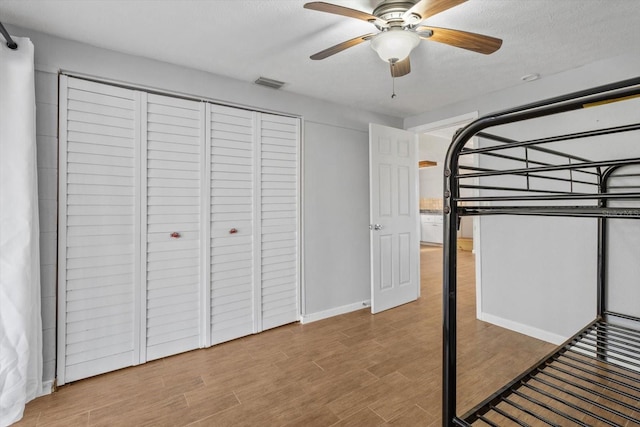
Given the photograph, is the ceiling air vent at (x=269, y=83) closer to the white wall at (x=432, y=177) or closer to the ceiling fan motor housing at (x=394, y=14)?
the ceiling fan motor housing at (x=394, y=14)

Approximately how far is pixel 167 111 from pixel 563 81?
3.21 meters

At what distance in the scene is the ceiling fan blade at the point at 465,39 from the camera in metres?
1.62

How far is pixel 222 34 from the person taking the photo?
2043 mm

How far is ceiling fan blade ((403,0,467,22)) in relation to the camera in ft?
4.68

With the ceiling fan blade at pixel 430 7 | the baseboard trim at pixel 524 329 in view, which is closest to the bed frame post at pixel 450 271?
the ceiling fan blade at pixel 430 7

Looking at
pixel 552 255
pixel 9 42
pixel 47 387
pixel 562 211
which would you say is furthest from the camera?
pixel 552 255

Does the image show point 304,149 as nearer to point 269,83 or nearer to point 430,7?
point 269,83

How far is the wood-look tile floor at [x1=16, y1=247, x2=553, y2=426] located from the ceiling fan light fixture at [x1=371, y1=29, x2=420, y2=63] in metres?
2.02

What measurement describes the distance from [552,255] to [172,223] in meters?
3.16

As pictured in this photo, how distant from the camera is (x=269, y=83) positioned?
2799mm

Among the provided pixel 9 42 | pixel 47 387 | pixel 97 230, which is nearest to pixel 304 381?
pixel 47 387

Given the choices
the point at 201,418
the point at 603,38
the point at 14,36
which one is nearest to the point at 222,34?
the point at 14,36

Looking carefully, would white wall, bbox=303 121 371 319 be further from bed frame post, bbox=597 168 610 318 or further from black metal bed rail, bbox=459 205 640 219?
black metal bed rail, bbox=459 205 640 219

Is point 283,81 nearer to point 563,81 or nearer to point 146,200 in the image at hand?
point 146,200
